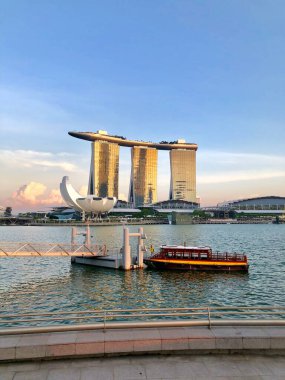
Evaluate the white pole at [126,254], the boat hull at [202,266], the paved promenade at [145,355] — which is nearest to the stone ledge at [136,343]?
the paved promenade at [145,355]

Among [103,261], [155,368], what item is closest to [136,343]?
[155,368]

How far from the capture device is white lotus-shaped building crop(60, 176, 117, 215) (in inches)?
6310

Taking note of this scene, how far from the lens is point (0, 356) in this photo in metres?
7.15

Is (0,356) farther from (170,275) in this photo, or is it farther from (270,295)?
(170,275)

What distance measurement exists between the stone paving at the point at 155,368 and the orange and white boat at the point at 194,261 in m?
30.5

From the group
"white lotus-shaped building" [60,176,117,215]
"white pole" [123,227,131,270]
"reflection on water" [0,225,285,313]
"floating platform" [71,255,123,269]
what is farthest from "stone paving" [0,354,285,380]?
"white lotus-shaped building" [60,176,117,215]

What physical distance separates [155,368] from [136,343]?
0.68 m

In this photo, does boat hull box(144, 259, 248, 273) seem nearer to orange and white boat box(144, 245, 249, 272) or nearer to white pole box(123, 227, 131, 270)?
orange and white boat box(144, 245, 249, 272)

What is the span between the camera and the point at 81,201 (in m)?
166

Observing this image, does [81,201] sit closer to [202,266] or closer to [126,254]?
[126,254]

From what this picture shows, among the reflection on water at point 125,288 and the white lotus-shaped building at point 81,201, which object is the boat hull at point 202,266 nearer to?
the reflection on water at point 125,288

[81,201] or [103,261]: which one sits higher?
[81,201]

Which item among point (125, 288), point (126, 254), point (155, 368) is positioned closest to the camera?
point (155, 368)

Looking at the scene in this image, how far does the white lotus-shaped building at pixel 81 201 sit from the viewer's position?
16026 centimetres
